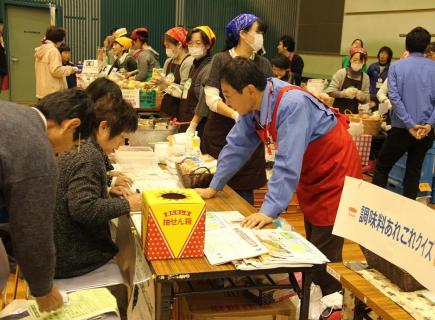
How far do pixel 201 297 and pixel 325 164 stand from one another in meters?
0.83

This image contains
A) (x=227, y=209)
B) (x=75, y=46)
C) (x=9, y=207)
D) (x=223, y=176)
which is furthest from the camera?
(x=75, y=46)

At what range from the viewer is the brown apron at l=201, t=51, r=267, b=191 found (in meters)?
2.97

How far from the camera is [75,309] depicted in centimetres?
169

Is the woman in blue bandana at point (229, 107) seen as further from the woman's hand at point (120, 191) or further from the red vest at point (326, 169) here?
the woman's hand at point (120, 191)

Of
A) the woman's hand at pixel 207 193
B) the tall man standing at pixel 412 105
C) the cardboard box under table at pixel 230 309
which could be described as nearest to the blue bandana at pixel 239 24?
the woman's hand at pixel 207 193

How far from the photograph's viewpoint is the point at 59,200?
203 cm

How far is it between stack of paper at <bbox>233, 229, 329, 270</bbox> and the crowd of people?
0.49 feet

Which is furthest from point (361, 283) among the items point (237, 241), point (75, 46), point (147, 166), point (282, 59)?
point (75, 46)

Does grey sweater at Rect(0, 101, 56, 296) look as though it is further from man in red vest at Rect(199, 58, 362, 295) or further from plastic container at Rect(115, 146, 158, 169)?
plastic container at Rect(115, 146, 158, 169)

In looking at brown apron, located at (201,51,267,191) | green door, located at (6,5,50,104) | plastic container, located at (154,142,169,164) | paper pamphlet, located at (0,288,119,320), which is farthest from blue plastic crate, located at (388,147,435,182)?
green door, located at (6,5,50,104)

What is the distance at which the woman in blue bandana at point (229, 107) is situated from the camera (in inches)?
117

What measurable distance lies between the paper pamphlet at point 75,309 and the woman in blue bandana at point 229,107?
52.1 inches

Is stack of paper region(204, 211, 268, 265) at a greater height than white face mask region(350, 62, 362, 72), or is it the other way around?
white face mask region(350, 62, 362, 72)

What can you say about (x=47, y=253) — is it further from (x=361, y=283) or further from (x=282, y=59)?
(x=282, y=59)
